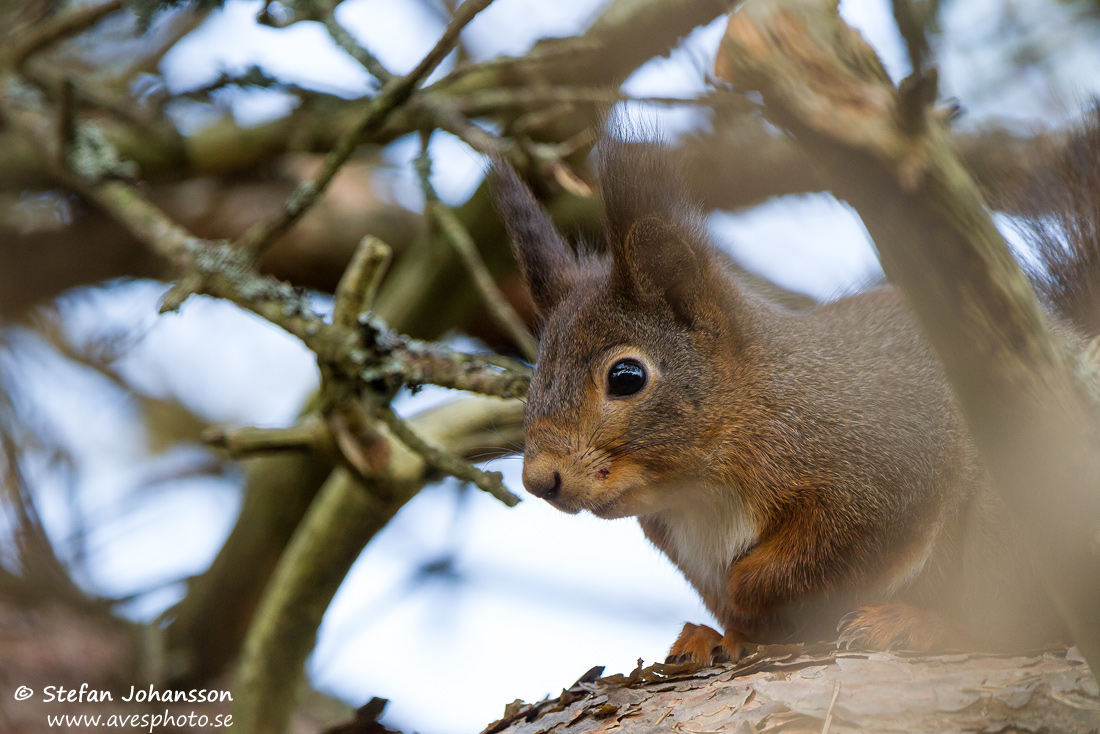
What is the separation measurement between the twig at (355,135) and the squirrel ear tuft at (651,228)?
48cm

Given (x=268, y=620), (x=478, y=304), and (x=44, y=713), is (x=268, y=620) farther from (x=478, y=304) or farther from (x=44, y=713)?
(x=478, y=304)

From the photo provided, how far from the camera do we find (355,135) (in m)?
2.28

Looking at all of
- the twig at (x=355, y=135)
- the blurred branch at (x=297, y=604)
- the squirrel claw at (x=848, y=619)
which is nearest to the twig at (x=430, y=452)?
the blurred branch at (x=297, y=604)

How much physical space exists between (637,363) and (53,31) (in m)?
2.10

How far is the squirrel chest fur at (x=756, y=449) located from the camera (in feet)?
6.57

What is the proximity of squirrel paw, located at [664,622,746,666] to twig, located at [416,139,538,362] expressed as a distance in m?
0.89

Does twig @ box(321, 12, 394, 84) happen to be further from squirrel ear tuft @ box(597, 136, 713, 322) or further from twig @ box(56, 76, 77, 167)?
twig @ box(56, 76, 77, 167)

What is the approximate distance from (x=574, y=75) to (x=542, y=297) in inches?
41.2

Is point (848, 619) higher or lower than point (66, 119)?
lower

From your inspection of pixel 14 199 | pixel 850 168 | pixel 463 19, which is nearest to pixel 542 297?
pixel 463 19

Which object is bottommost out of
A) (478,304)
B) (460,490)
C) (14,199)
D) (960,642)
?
(960,642)

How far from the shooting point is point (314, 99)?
3.11 metres

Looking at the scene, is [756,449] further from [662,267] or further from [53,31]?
[53,31]

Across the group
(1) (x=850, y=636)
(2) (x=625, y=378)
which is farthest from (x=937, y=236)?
(2) (x=625, y=378)
